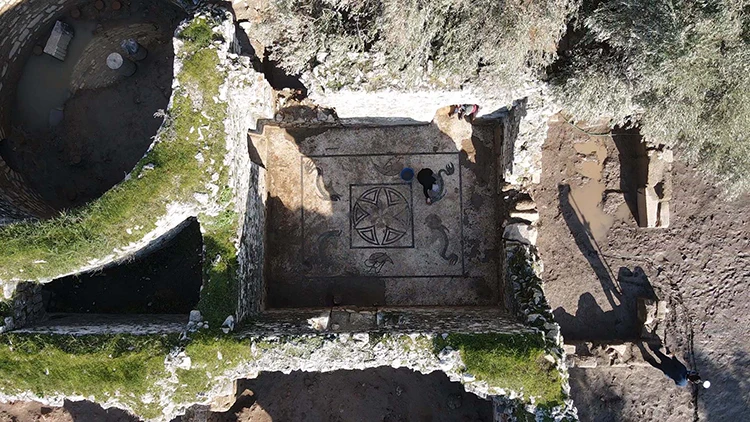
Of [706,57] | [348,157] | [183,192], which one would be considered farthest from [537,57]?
[183,192]

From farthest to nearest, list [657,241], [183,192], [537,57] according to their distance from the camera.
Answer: [657,241], [537,57], [183,192]

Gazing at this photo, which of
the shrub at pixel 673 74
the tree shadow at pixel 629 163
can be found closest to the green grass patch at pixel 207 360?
the shrub at pixel 673 74

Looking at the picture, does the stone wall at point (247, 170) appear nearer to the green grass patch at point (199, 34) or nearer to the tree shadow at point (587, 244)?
the green grass patch at point (199, 34)

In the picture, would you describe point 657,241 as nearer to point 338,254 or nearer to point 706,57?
point 706,57

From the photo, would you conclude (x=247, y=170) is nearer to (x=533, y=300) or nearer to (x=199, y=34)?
(x=199, y=34)

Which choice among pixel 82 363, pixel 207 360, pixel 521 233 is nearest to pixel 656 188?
pixel 521 233

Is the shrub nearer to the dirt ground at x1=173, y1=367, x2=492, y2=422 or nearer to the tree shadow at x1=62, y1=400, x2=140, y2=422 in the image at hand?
the dirt ground at x1=173, y1=367, x2=492, y2=422

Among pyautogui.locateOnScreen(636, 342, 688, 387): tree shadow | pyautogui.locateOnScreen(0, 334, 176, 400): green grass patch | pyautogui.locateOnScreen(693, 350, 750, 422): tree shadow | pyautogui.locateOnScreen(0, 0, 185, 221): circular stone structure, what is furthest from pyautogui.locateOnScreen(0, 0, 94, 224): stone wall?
pyautogui.locateOnScreen(693, 350, 750, 422): tree shadow
